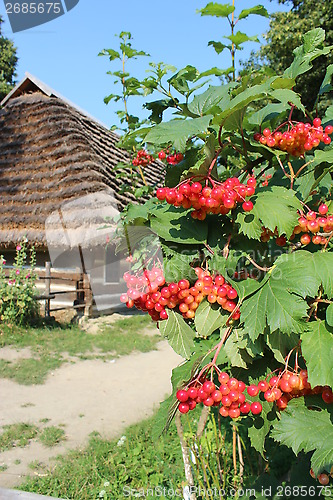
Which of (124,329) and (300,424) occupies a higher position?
(300,424)

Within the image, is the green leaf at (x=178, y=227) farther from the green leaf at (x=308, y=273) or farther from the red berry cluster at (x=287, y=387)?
the red berry cluster at (x=287, y=387)

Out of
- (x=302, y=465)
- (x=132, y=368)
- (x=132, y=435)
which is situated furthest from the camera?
(x=132, y=368)

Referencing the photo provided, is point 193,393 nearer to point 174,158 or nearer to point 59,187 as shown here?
point 174,158

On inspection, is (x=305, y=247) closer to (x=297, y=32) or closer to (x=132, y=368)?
(x=132, y=368)

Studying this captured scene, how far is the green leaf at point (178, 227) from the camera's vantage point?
3.82ft

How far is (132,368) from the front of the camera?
633 centimetres

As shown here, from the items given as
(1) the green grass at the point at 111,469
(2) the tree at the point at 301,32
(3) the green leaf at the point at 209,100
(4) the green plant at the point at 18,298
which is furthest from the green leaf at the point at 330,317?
(2) the tree at the point at 301,32

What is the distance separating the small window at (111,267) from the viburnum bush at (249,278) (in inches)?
358

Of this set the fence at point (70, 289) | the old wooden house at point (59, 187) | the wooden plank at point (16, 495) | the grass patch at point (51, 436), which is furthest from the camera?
the fence at point (70, 289)

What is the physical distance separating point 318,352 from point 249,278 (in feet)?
0.91

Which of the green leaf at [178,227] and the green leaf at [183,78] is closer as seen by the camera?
the green leaf at [178,227]

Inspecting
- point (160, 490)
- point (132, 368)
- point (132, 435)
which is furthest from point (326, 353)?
point (132, 368)

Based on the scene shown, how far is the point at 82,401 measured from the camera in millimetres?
4969

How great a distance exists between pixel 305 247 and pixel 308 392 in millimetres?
413
